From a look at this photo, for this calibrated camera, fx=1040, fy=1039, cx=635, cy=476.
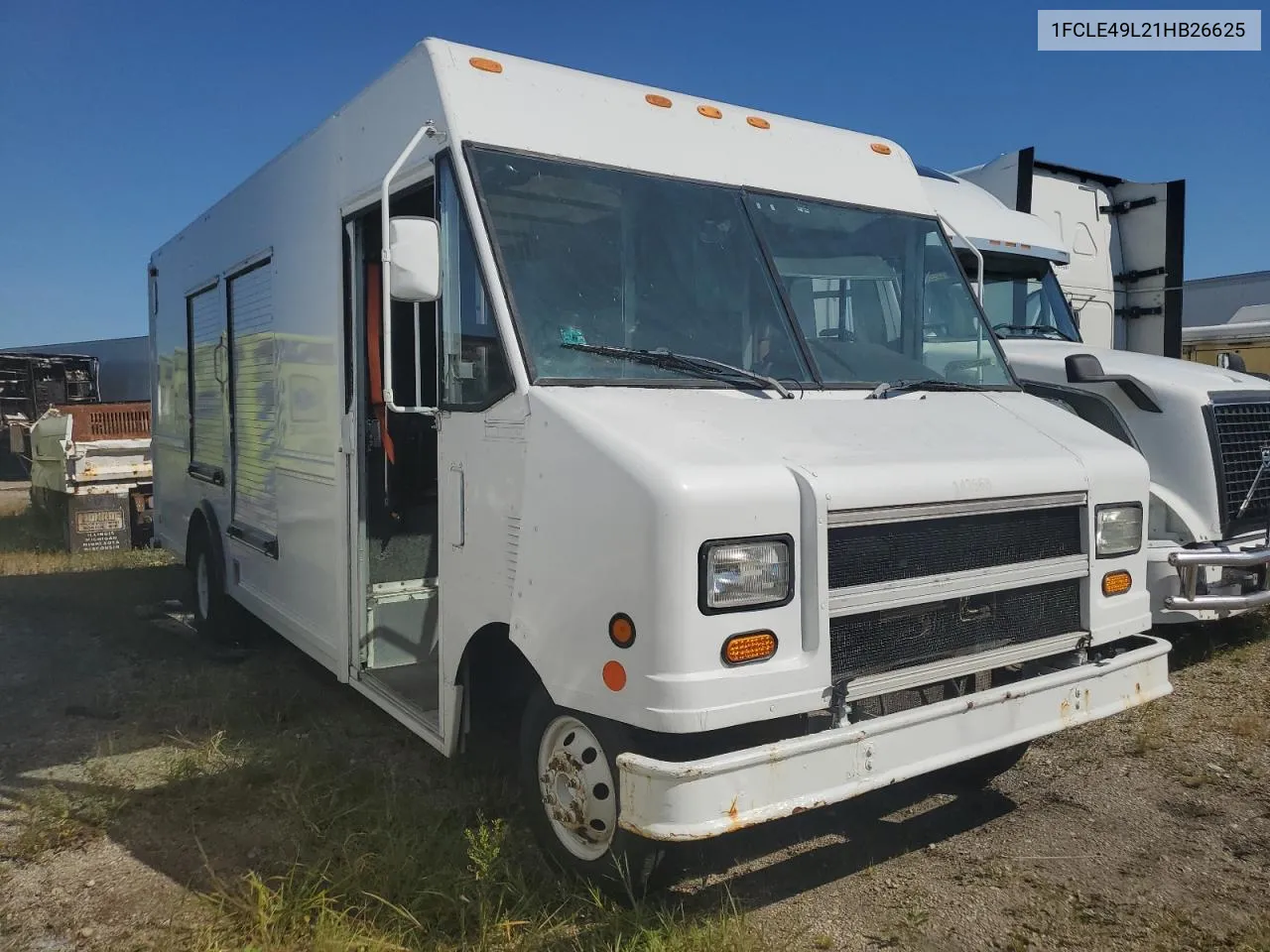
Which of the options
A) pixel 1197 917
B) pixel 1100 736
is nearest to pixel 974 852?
pixel 1197 917

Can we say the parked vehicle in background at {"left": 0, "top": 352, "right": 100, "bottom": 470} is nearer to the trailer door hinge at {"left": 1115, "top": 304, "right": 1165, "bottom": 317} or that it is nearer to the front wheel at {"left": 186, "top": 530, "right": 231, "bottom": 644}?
the front wheel at {"left": 186, "top": 530, "right": 231, "bottom": 644}

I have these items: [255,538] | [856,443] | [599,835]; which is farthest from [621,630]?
Answer: [255,538]

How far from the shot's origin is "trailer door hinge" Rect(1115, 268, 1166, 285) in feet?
31.0

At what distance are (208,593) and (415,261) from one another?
14.4 feet

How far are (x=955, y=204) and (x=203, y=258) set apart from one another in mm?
5434

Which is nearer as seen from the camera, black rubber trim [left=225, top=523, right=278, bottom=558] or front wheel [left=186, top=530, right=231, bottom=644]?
black rubber trim [left=225, top=523, right=278, bottom=558]

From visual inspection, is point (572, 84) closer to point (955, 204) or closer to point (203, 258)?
point (203, 258)

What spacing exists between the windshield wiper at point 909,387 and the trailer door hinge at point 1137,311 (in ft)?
20.0

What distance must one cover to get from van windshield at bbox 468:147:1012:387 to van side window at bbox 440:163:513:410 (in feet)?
0.40

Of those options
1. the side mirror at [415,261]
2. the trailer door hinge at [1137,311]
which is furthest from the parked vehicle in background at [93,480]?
the trailer door hinge at [1137,311]

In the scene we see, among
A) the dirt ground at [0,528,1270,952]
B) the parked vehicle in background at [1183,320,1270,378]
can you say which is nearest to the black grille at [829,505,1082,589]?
the dirt ground at [0,528,1270,952]

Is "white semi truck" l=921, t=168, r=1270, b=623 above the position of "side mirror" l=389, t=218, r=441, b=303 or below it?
below

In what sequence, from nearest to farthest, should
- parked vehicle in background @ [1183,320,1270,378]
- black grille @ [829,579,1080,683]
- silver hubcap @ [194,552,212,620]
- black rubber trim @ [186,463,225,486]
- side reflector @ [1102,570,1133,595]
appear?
black grille @ [829,579,1080,683]
side reflector @ [1102,570,1133,595]
black rubber trim @ [186,463,225,486]
silver hubcap @ [194,552,212,620]
parked vehicle in background @ [1183,320,1270,378]

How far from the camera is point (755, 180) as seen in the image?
4.36 meters
